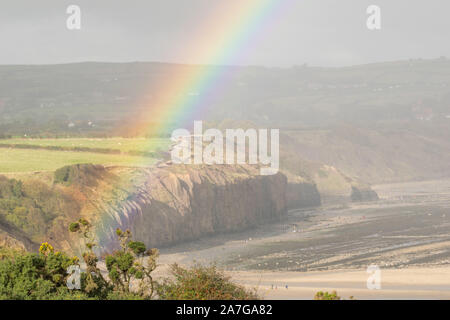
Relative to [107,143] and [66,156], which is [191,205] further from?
[107,143]

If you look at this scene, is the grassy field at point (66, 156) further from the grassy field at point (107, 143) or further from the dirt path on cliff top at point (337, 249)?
the dirt path on cliff top at point (337, 249)

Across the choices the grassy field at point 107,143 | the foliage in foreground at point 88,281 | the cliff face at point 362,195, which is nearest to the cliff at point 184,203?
the grassy field at point 107,143

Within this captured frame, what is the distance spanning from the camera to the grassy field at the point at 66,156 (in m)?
77.4

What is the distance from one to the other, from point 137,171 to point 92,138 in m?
34.1

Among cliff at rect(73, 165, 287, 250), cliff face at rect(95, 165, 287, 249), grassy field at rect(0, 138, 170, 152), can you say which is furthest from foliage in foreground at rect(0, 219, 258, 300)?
grassy field at rect(0, 138, 170, 152)

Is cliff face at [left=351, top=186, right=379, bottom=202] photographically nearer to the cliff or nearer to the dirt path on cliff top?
the dirt path on cliff top

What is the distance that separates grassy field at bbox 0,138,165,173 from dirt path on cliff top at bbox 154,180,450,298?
1506 cm

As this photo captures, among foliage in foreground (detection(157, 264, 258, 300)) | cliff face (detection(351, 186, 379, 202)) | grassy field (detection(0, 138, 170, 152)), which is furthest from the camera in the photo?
cliff face (detection(351, 186, 379, 202))

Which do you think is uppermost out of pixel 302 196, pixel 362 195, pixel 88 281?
pixel 88 281

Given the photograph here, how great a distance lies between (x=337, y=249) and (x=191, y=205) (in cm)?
1754

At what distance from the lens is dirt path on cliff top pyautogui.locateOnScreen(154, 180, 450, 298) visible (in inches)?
2068

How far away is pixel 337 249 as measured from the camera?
66.9 m

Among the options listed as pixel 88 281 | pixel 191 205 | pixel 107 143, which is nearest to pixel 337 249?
pixel 191 205

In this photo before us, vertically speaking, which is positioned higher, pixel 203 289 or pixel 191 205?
pixel 203 289
